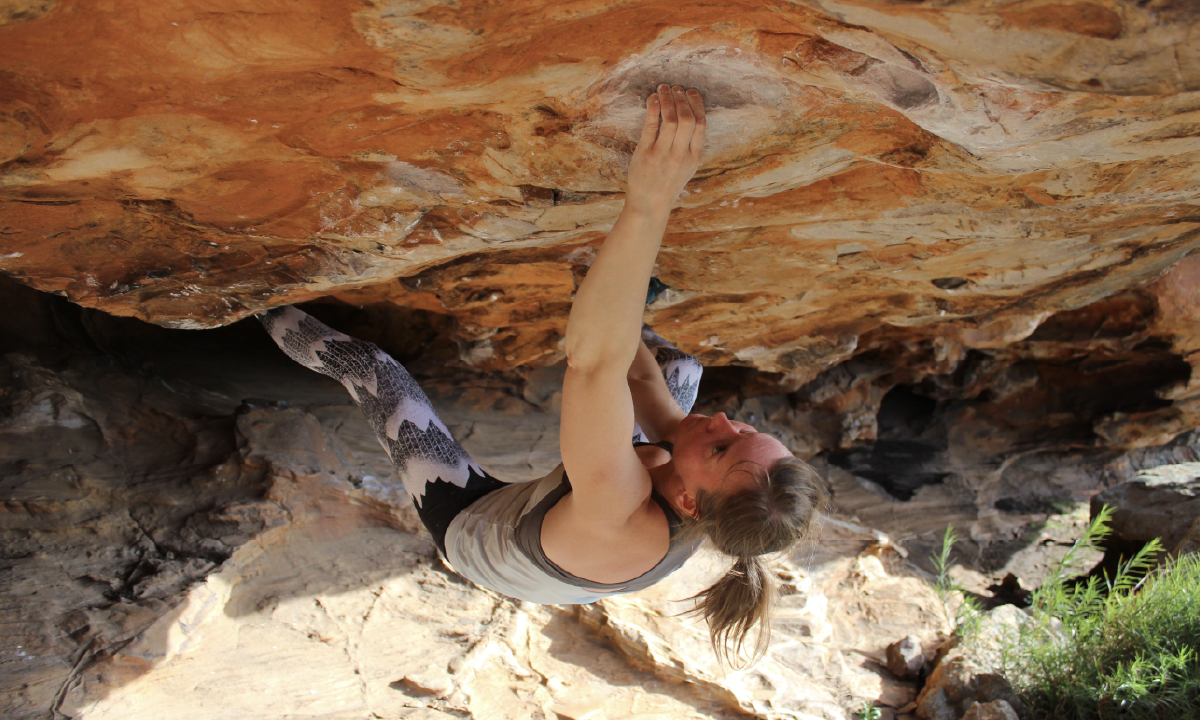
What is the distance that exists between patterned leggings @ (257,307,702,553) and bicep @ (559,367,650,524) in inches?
27.5

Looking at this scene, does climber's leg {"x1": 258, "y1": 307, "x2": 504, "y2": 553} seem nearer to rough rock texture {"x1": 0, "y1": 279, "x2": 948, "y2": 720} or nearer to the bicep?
the bicep

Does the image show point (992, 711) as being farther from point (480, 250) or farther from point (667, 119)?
point (667, 119)

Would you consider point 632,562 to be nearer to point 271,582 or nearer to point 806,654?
point 271,582

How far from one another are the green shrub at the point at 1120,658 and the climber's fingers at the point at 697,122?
3.20 meters

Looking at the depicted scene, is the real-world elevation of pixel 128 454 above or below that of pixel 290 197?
below

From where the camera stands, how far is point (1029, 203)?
1.88 meters

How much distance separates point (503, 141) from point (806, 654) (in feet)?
9.75

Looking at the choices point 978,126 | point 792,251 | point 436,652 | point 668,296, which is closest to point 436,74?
point 978,126

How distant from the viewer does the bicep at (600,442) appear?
46.3 inches

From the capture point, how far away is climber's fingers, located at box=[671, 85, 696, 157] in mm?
1268

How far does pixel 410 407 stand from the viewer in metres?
2.26

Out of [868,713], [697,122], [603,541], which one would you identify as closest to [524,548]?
[603,541]

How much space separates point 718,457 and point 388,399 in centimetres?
120

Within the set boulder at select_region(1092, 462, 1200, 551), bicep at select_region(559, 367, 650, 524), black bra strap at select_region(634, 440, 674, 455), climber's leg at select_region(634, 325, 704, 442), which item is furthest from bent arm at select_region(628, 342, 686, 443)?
boulder at select_region(1092, 462, 1200, 551)
